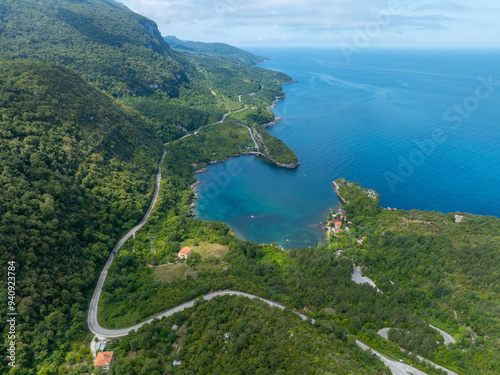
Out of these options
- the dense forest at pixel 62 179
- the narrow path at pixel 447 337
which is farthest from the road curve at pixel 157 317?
the narrow path at pixel 447 337

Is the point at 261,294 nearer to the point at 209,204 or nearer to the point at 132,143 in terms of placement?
the point at 209,204

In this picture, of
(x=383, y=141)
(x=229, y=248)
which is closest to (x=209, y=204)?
(x=229, y=248)

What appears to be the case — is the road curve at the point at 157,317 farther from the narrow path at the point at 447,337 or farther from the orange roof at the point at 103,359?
the narrow path at the point at 447,337

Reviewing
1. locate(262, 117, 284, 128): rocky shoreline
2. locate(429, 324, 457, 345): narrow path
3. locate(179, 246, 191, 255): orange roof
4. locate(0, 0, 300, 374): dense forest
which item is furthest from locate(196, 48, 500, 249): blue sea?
locate(429, 324, 457, 345): narrow path

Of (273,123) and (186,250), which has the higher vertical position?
(273,123)

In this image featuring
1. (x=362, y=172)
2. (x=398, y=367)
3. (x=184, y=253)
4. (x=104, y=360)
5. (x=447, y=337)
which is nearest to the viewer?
(x=104, y=360)

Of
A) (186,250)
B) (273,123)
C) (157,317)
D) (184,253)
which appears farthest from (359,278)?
(273,123)

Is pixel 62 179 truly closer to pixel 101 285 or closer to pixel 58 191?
pixel 58 191

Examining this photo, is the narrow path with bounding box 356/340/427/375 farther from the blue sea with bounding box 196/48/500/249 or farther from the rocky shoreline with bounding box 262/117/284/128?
the rocky shoreline with bounding box 262/117/284/128
